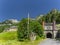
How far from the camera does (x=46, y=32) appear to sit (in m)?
76.2

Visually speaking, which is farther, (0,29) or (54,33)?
(0,29)

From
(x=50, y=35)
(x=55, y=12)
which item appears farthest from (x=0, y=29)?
(x=50, y=35)

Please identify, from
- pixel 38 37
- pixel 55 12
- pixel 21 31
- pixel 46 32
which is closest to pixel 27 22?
pixel 21 31

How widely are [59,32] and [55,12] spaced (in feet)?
140

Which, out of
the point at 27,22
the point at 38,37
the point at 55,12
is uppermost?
the point at 55,12

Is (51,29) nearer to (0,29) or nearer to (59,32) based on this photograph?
(59,32)

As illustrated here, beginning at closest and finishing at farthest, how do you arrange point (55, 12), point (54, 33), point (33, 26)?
point (33, 26)
point (54, 33)
point (55, 12)

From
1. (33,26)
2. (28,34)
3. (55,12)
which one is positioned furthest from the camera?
(55,12)

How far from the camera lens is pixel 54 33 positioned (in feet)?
250

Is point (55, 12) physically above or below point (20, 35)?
above

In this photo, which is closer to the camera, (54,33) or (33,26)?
(33,26)

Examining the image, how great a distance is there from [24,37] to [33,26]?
6.75 meters

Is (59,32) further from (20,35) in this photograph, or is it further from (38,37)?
(20,35)

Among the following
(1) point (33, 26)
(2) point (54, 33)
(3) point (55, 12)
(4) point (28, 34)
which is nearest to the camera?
(4) point (28, 34)
